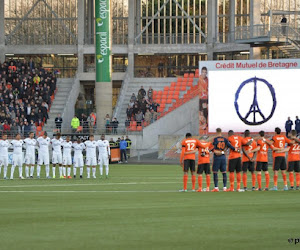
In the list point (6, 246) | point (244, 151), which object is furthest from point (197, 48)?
point (6, 246)

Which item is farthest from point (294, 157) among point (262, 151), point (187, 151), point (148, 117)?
point (148, 117)

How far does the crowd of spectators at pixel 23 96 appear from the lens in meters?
54.8

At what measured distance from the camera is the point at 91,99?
68.4m

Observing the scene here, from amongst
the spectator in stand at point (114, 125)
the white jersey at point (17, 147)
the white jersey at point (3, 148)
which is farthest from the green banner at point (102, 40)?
the white jersey at point (3, 148)

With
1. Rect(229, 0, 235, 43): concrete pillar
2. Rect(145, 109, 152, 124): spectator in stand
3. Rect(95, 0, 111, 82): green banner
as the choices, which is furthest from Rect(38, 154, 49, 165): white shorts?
Rect(229, 0, 235, 43): concrete pillar

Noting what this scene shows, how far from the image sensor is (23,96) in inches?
2299

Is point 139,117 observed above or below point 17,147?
above

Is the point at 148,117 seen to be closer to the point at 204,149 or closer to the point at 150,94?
the point at 150,94

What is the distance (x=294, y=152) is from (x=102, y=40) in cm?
3249

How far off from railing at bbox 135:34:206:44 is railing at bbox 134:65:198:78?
2.02 m

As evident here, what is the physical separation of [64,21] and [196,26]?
10832 millimetres

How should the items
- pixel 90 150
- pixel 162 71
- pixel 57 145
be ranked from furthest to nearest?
pixel 162 71
pixel 57 145
pixel 90 150

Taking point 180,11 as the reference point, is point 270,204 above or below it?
below

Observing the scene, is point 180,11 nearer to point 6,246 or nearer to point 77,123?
point 77,123
